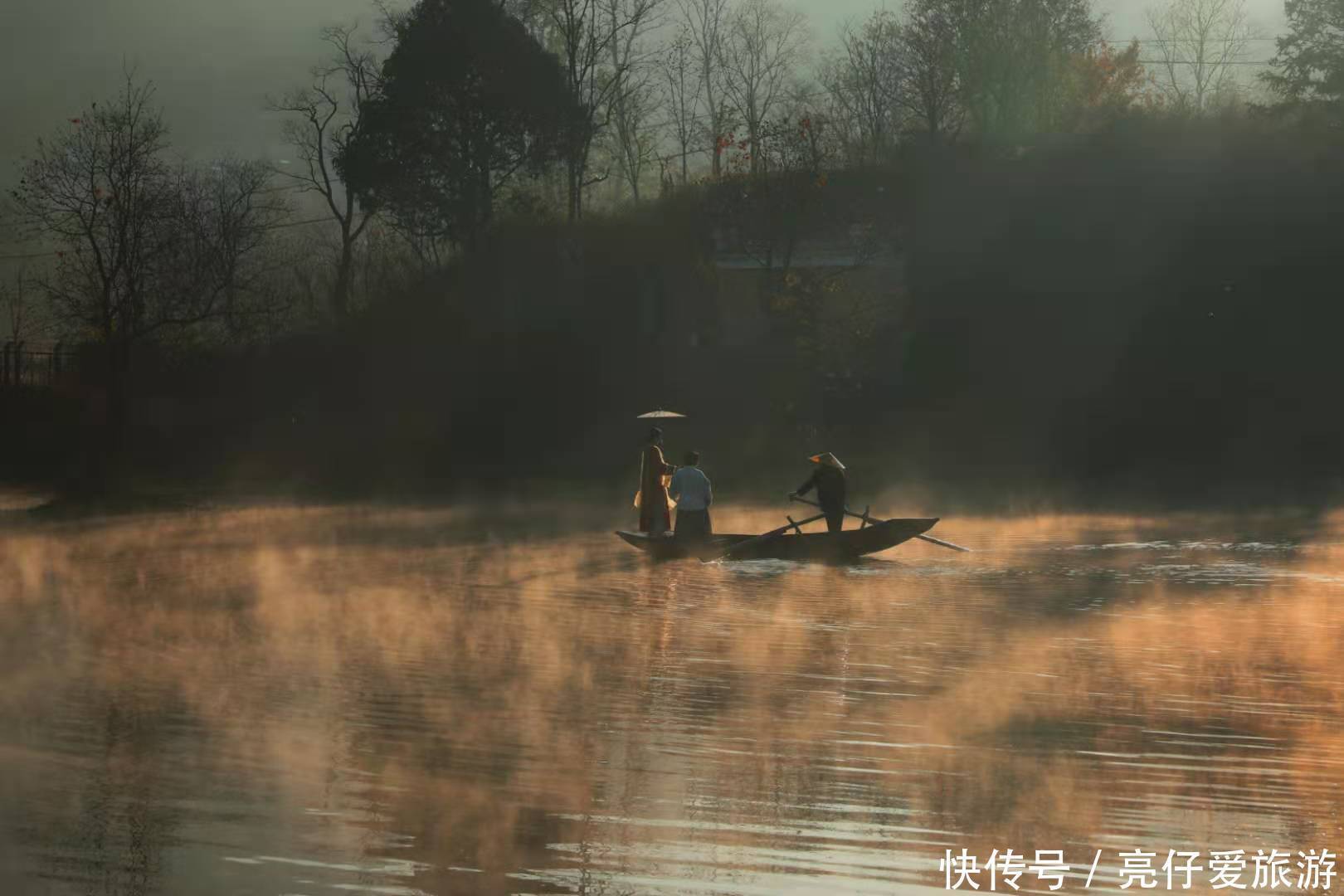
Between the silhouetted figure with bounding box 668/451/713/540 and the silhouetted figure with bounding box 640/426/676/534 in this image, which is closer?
the silhouetted figure with bounding box 668/451/713/540

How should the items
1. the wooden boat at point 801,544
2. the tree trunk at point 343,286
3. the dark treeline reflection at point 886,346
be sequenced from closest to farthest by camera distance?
the wooden boat at point 801,544 < the dark treeline reflection at point 886,346 < the tree trunk at point 343,286

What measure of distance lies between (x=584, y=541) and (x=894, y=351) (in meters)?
22.5

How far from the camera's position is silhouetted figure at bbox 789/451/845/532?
2562cm

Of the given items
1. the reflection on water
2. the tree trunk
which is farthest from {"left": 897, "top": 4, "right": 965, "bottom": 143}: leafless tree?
the reflection on water

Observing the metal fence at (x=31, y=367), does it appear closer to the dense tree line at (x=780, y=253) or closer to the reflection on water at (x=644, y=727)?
the dense tree line at (x=780, y=253)

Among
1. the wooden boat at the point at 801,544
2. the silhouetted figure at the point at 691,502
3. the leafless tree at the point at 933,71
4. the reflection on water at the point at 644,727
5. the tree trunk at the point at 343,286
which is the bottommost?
the reflection on water at the point at 644,727

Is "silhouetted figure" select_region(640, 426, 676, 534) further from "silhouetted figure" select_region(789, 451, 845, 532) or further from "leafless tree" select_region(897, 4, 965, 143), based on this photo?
"leafless tree" select_region(897, 4, 965, 143)

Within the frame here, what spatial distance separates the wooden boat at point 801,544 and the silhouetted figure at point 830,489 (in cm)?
80

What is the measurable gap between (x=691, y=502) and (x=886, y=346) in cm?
2588

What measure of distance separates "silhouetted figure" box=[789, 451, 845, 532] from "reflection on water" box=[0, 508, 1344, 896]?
8.37 feet

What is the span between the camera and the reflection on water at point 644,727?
8602mm

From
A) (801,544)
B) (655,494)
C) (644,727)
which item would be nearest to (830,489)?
(801,544)

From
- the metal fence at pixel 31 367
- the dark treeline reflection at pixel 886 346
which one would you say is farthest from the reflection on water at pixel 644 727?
the metal fence at pixel 31 367

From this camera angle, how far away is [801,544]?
24.8 meters
